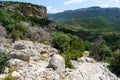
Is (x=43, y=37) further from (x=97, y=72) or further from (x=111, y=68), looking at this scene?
(x=97, y=72)

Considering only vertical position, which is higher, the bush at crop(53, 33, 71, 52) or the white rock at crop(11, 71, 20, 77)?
the white rock at crop(11, 71, 20, 77)

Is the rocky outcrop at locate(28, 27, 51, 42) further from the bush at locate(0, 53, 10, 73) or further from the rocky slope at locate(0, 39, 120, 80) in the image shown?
the bush at locate(0, 53, 10, 73)

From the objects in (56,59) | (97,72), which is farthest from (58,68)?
(97,72)

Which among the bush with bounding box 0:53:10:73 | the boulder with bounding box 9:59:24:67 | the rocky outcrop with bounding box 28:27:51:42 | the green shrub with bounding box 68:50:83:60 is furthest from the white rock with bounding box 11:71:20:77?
the rocky outcrop with bounding box 28:27:51:42

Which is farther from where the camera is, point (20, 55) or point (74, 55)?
point (74, 55)

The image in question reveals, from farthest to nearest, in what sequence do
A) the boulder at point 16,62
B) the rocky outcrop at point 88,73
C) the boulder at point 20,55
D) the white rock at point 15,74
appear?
1. the boulder at point 20,55
2. the rocky outcrop at point 88,73
3. the boulder at point 16,62
4. the white rock at point 15,74

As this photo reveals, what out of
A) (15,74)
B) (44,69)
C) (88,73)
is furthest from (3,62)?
(88,73)

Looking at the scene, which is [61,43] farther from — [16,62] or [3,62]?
[3,62]

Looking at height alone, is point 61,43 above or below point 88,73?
below

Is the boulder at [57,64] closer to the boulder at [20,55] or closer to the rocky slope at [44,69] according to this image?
the rocky slope at [44,69]

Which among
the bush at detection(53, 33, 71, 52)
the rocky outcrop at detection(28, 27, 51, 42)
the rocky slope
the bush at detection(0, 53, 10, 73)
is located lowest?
the bush at detection(53, 33, 71, 52)

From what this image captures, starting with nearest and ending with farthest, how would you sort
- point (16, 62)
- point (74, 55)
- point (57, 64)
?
1. point (57, 64)
2. point (16, 62)
3. point (74, 55)

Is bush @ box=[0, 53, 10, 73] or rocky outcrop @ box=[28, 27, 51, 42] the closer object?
bush @ box=[0, 53, 10, 73]

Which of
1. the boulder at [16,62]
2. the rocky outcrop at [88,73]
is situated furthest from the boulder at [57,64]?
the boulder at [16,62]
